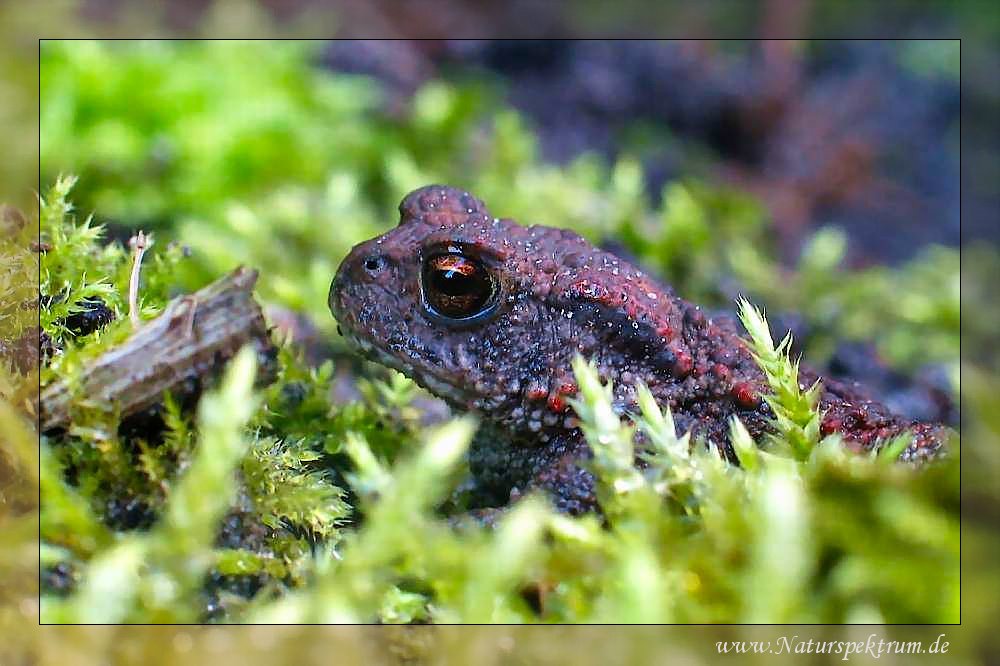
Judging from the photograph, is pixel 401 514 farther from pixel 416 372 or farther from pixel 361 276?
pixel 361 276

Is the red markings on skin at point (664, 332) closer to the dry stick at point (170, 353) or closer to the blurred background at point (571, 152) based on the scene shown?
the blurred background at point (571, 152)

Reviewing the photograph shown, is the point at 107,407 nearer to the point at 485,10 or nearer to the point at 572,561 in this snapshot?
the point at 572,561

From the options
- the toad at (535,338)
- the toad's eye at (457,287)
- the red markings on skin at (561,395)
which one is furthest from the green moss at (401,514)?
the toad's eye at (457,287)

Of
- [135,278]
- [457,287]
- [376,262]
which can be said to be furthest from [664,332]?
[135,278]

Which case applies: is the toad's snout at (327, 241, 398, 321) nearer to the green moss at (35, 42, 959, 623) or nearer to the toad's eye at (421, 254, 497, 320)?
the toad's eye at (421, 254, 497, 320)

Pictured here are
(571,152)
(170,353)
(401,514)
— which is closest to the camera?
(401,514)

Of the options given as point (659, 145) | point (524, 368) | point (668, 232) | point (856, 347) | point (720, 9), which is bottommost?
point (524, 368)

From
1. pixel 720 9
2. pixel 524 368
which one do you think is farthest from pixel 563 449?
pixel 720 9
